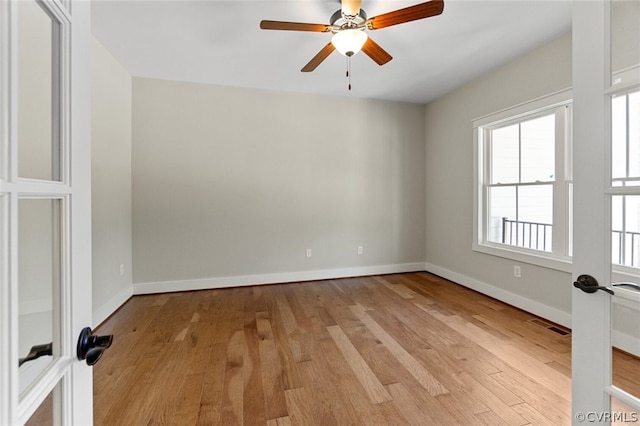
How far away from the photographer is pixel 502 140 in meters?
3.41

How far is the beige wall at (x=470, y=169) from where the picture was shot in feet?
8.87

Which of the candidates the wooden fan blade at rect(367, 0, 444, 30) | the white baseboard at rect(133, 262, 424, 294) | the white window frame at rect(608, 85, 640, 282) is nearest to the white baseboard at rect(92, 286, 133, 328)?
the white baseboard at rect(133, 262, 424, 294)

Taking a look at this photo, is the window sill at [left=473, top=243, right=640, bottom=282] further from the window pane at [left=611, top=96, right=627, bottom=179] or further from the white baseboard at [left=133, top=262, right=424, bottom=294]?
the window pane at [left=611, top=96, right=627, bottom=179]

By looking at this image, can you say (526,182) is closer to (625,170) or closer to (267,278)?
(625,170)

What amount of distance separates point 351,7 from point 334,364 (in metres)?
2.55

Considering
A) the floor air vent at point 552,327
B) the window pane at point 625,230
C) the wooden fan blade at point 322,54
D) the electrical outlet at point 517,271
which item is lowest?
the floor air vent at point 552,327

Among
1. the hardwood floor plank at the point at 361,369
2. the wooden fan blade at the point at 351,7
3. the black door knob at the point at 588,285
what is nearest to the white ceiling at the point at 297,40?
the wooden fan blade at the point at 351,7

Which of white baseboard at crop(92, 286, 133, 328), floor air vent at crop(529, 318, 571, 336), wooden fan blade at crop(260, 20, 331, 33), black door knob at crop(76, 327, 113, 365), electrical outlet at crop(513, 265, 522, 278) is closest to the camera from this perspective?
black door knob at crop(76, 327, 113, 365)

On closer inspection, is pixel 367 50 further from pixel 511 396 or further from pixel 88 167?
pixel 511 396

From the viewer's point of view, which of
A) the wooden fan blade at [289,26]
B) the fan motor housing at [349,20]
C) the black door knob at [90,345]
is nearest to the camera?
the black door knob at [90,345]

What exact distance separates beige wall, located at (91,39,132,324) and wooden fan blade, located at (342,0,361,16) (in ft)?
7.63

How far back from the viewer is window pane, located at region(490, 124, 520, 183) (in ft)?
10.7

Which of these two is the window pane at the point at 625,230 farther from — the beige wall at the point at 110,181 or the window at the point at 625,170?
the beige wall at the point at 110,181

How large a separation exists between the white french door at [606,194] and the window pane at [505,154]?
2.70m
